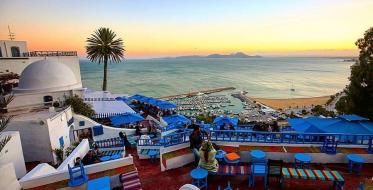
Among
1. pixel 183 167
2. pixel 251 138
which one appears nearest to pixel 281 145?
pixel 251 138

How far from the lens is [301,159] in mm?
7648

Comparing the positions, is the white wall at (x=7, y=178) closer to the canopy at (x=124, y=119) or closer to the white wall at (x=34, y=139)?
the white wall at (x=34, y=139)

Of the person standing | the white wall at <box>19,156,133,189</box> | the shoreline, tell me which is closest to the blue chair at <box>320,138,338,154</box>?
the person standing

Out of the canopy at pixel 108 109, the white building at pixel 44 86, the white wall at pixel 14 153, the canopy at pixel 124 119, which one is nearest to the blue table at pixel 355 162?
the white wall at pixel 14 153

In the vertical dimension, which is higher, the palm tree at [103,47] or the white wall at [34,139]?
the palm tree at [103,47]

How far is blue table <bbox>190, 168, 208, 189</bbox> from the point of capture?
6.80 meters

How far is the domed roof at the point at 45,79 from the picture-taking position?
18.9 metres

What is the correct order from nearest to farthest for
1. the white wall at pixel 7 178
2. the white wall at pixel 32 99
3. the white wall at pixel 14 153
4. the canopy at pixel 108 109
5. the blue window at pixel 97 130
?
the white wall at pixel 7 178 < the white wall at pixel 14 153 < the white wall at pixel 32 99 < the blue window at pixel 97 130 < the canopy at pixel 108 109

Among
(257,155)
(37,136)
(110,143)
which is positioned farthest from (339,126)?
(37,136)

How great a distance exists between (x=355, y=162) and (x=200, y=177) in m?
5.78

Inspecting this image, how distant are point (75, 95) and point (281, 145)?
16598mm

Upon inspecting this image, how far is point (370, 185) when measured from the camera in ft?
20.3

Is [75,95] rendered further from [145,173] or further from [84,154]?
[145,173]

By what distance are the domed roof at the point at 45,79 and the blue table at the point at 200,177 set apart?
17.3 metres
